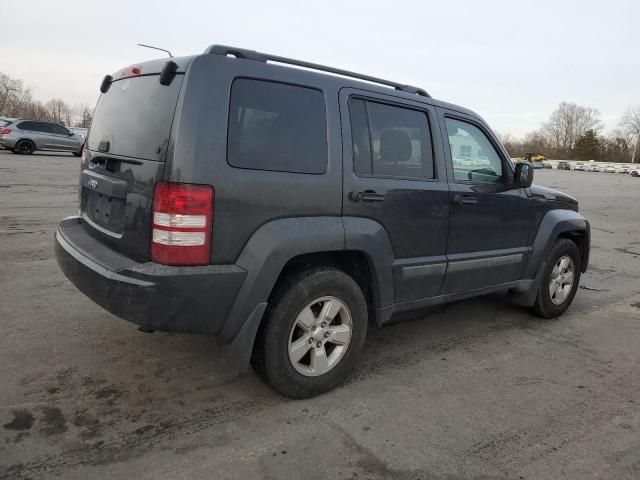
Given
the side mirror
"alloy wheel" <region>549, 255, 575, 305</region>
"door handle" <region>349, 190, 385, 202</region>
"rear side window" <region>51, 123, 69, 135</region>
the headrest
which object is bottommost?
"alloy wheel" <region>549, 255, 575, 305</region>

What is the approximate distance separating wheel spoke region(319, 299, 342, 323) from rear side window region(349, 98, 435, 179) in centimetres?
86

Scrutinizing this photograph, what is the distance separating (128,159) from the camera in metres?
2.97

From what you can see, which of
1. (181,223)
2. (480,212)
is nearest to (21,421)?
(181,223)

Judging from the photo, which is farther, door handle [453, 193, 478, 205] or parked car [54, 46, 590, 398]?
door handle [453, 193, 478, 205]

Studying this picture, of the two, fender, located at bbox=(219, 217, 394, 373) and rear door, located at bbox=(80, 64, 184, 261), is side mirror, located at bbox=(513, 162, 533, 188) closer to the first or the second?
fender, located at bbox=(219, 217, 394, 373)

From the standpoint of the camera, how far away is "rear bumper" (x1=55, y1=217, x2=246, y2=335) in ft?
8.62

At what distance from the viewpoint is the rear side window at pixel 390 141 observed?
331 centimetres

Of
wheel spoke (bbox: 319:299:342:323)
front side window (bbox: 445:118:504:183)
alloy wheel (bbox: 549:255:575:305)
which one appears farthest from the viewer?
alloy wheel (bbox: 549:255:575:305)

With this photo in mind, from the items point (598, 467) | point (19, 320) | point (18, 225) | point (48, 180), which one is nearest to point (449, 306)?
point (598, 467)

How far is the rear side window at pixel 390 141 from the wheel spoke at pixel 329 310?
2.83ft

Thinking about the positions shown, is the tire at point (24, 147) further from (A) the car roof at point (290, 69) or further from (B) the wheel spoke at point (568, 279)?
(B) the wheel spoke at point (568, 279)

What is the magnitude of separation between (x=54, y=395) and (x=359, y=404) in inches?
72.8

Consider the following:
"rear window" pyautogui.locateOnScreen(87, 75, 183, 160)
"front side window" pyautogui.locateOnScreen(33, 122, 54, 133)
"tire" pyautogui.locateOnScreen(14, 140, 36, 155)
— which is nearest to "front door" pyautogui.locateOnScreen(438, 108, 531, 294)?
"rear window" pyautogui.locateOnScreen(87, 75, 183, 160)

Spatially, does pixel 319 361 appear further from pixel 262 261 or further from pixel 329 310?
pixel 262 261
